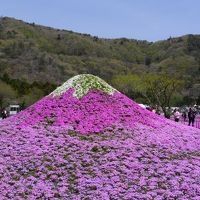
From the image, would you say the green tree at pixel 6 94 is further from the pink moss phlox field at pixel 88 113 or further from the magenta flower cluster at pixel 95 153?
the magenta flower cluster at pixel 95 153

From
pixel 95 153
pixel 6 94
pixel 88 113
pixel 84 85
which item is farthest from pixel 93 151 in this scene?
pixel 6 94

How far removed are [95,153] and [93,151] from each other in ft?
0.76

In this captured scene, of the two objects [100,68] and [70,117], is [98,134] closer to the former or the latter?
[70,117]

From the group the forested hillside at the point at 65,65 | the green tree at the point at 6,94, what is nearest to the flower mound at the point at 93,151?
the green tree at the point at 6,94

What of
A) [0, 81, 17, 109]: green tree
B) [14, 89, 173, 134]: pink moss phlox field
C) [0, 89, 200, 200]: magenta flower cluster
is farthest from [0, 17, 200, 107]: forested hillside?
[0, 89, 200, 200]: magenta flower cluster

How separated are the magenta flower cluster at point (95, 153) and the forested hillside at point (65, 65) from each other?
70.9m

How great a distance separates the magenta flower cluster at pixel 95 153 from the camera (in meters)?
13.9

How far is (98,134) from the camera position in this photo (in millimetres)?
18188

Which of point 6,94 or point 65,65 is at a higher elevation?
point 65,65

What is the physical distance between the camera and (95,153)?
16.4m

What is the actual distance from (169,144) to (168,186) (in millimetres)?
3992

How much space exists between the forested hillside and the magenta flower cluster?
70946mm

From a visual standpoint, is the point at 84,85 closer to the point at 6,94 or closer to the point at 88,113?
the point at 88,113

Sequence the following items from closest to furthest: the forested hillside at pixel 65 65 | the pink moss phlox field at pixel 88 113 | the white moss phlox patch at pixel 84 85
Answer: the pink moss phlox field at pixel 88 113, the white moss phlox patch at pixel 84 85, the forested hillside at pixel 65 65
